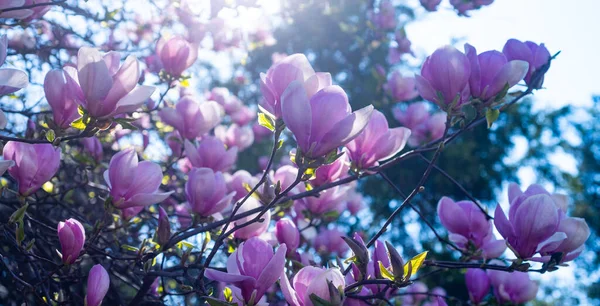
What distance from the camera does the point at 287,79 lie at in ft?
3.56

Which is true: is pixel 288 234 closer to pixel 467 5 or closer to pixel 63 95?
pixel 63 95

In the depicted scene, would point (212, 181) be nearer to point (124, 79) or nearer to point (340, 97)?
point (124, 79)

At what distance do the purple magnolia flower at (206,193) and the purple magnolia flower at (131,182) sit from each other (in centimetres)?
18

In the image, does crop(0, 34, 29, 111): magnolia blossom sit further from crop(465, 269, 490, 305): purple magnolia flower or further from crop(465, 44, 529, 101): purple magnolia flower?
crop(465, 269, 490, 305): purple magnolia flower

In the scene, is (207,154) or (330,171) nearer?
(330,171)

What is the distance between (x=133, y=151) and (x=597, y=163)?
11.8 metres

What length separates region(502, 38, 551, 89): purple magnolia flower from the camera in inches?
52.7

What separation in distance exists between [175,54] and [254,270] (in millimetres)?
1024

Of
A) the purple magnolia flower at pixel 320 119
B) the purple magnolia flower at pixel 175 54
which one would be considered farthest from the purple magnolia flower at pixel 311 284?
the purple magnolia flower at pixel 175 54

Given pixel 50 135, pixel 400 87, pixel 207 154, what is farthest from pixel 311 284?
pixel 400 87

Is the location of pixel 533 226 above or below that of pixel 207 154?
above

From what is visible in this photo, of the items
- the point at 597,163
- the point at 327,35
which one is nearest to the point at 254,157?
the point at 327,35

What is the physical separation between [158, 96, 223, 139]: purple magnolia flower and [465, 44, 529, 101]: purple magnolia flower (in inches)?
37.7

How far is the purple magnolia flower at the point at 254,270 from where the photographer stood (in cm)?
100
